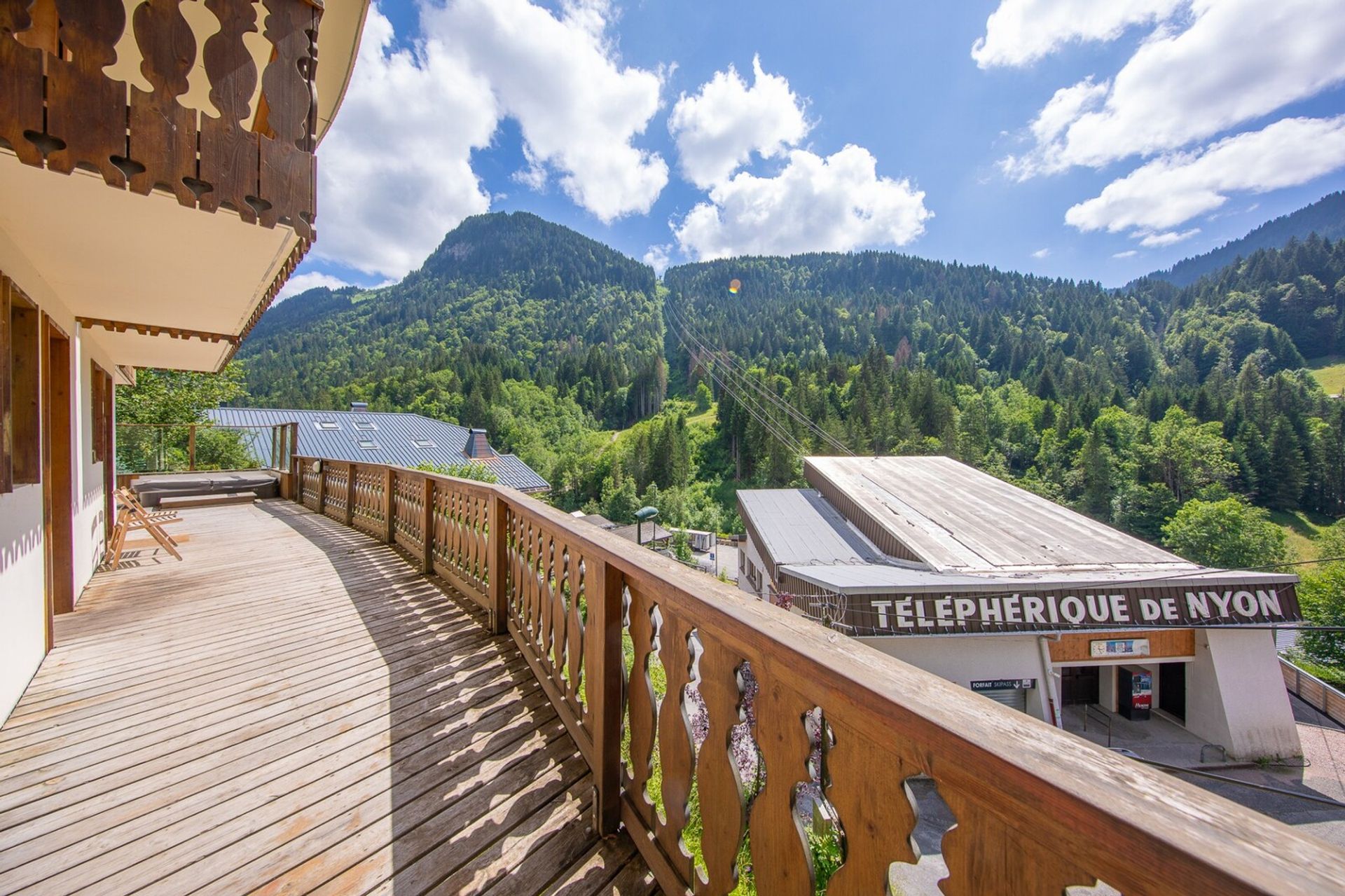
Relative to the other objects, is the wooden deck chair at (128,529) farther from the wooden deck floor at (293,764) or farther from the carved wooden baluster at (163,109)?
the carved wooden baluster at (163,109)

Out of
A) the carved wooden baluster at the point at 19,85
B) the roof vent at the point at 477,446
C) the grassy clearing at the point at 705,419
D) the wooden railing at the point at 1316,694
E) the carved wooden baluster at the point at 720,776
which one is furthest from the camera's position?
the grassy clearing at the point at 705,419

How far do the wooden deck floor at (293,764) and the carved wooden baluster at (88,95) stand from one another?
2493mm

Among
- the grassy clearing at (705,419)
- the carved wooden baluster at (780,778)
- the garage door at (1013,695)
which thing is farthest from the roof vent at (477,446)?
the grassy clearing at (705,419)

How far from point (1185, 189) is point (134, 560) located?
214ft

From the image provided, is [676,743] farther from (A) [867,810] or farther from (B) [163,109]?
(B) [163,109]

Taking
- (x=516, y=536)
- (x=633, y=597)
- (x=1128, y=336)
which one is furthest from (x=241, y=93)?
(x=1128, y=336)

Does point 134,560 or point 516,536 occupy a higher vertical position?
point 516,536

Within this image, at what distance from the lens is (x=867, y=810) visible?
0.91m

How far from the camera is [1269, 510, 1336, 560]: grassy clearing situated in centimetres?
3888

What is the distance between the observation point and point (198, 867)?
1.76 metres

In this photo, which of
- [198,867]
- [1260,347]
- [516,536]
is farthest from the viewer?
[1260,347]

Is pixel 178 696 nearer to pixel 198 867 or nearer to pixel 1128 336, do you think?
pixel 198 867

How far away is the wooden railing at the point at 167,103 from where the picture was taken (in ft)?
5.83

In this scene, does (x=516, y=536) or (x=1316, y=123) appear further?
(x=1316, y=123)
